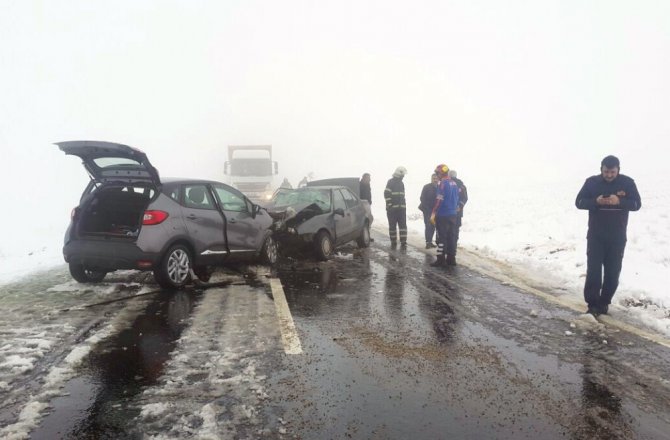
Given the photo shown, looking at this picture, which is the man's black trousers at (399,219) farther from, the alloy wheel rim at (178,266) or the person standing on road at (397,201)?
the alloy wheel rim at (178,266)

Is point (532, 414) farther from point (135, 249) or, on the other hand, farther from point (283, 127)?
point (283, 127)

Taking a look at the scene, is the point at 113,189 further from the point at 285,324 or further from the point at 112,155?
the point at 285,324

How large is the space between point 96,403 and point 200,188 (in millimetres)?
4605

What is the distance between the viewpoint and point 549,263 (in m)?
9.17

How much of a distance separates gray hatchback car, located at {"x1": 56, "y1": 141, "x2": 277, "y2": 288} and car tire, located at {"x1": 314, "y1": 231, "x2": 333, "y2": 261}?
213 centimetres

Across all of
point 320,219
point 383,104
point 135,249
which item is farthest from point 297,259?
point 383,104

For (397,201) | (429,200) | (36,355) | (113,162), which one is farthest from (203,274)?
(429,200)

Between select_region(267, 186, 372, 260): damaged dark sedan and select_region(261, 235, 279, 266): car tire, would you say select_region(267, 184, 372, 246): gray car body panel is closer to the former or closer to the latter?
select_region(267, 186, 372, 260): damaged dark sedan

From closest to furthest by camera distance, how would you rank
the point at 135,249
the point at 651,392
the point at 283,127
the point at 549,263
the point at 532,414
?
1. the point at 532,414
2. the point at 651,392
3. the point at 135,249
4. the point at 549,263
5. the point at 283,127

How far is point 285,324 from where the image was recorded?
Result: 16.1ft

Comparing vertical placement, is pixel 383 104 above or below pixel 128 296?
above

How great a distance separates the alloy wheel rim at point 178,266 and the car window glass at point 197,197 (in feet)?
2.47

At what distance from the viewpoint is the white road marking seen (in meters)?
4.19

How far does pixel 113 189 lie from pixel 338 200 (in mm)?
5082
